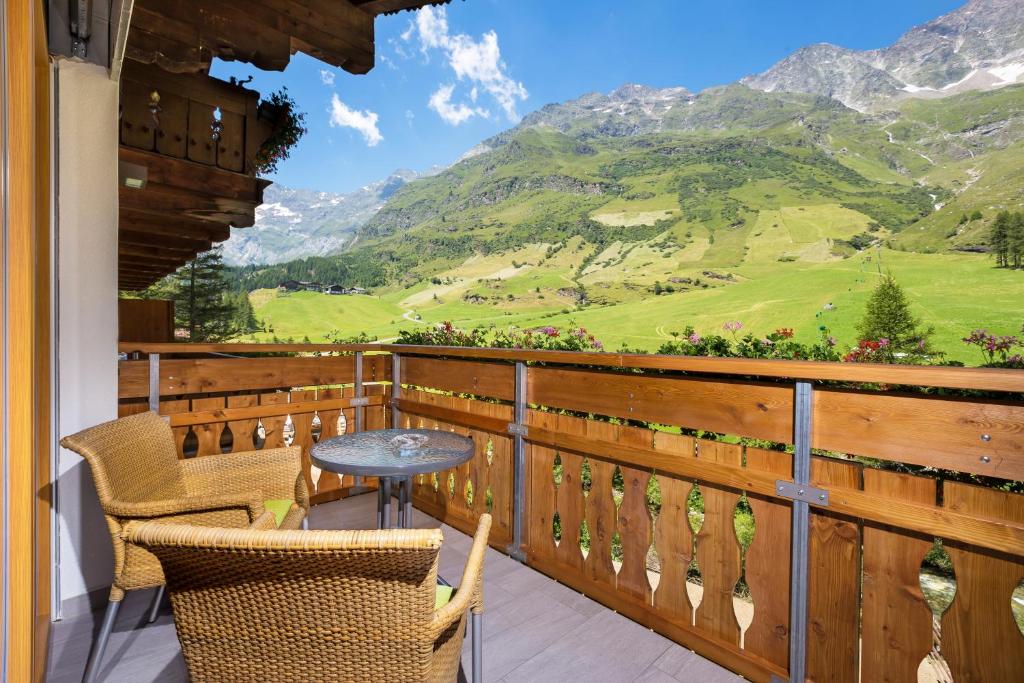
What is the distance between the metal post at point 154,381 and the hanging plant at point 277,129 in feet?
7.09

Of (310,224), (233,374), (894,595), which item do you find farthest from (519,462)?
(310,224)

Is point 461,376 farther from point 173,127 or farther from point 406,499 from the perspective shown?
point 173,127

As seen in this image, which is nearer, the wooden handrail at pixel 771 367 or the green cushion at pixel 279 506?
the wooden handrail at pixel 771 367

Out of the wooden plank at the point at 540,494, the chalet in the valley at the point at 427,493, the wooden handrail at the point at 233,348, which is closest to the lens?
the chalet in the valley at the point at 427,493

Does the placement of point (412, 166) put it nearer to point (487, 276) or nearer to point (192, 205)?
point (487, 276)

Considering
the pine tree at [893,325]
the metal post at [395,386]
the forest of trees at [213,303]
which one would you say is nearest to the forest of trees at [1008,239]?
the pine tree at [893,325]

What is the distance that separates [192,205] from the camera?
412 centimetres

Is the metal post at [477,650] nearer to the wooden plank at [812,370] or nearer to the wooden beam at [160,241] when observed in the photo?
the wooden plank at [812,370]

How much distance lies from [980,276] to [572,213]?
7.94m

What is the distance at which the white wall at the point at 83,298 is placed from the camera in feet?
6.92

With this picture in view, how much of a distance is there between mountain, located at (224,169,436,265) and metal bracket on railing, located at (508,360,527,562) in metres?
9.80

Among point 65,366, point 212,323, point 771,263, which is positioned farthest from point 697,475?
point 212,323

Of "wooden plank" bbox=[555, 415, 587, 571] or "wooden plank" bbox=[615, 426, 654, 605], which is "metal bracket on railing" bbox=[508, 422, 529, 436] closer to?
"wooden plank" bbox=[555, 415, 587, 571]

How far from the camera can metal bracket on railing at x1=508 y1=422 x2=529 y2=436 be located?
8.39 ft
